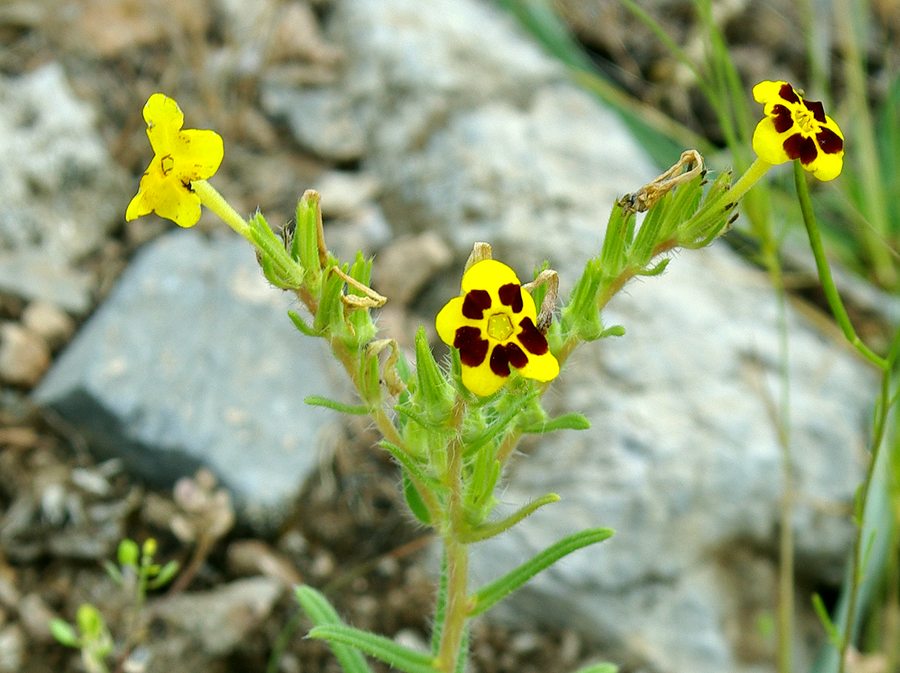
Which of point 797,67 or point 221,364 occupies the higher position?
point 797,67

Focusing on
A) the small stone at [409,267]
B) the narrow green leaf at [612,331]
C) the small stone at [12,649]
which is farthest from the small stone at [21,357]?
the narrow green leaf at [612,331]

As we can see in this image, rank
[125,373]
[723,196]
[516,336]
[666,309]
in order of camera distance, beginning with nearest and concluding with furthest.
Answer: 1. [516,336]
2. [723,196]
3. [125,373]
4. [666,309]

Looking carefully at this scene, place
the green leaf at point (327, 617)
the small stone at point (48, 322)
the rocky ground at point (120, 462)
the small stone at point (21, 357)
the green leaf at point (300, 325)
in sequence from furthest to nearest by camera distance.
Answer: the small stone at point (48, 322), the small stone at point (21, 357), the rocky ground at point (120, 462), the green leaf at point (327, 617), the green leaf at point (300, 325)

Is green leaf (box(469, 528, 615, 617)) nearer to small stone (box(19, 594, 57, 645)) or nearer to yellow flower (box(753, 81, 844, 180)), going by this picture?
yellow flower (box(753, 81, 844, 180))

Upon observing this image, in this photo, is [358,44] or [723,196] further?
[358,44]

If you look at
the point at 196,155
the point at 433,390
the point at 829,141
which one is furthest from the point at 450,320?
the point at 829,141

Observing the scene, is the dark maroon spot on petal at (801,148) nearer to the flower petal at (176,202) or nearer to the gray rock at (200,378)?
the flower petal at (176,202)

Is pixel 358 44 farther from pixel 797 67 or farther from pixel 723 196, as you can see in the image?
pixel 723 196

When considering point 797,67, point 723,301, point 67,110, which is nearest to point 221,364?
point 67,110
